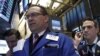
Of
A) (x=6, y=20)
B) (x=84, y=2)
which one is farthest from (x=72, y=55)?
(x=84, y=2)

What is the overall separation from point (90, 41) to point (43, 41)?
106 centimetres

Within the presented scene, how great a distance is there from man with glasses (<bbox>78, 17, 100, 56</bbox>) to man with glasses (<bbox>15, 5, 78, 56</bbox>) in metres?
0.65

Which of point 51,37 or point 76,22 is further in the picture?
point 76,22

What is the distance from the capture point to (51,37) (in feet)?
8.23

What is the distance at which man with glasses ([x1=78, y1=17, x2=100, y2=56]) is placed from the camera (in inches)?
120

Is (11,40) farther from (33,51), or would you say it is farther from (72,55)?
(72,55)

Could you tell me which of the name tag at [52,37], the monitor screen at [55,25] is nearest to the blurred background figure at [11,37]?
the monitor screen at [55,25]

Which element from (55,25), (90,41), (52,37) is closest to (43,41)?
(52,37)

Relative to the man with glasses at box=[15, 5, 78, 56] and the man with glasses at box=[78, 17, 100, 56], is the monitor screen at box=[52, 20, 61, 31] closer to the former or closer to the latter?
the man with glasses at box=[78, 17, 100, 56]

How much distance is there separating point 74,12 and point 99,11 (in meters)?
2.00

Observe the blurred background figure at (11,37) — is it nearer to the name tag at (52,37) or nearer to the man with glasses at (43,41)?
the man with glasses at (43,41)

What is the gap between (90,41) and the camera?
3340mm

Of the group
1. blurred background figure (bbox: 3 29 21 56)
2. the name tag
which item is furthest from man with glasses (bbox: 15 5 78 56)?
blurred background figure (bbox: 3 29 21 56)

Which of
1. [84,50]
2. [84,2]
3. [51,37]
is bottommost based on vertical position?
[84,50]
